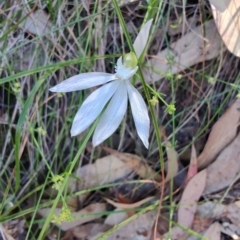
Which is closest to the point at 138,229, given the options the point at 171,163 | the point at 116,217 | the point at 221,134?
the point at 116,217

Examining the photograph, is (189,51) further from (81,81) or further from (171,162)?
(81,81)

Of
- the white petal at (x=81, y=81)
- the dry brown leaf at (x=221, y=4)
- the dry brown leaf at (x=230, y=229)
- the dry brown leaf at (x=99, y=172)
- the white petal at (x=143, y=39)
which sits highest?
the dry brown leaf at (x=221, y=4)

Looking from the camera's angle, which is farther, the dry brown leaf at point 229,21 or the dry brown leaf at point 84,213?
the dry brown leaf at point 84,213

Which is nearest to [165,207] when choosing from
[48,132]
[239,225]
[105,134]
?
[239,225]

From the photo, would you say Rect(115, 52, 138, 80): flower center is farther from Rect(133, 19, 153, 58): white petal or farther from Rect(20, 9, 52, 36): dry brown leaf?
Rect(20, 9, 52, 36): dry brown leaf

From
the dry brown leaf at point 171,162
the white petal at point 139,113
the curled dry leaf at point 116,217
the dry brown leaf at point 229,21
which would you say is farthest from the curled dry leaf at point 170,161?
the white petal at point 139,113

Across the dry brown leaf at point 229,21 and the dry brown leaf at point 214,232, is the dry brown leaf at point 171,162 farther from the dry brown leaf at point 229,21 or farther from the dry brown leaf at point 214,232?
the dry brown leaf at point 229,21

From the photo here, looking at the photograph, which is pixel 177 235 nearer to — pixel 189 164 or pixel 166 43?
pixel 189 164
